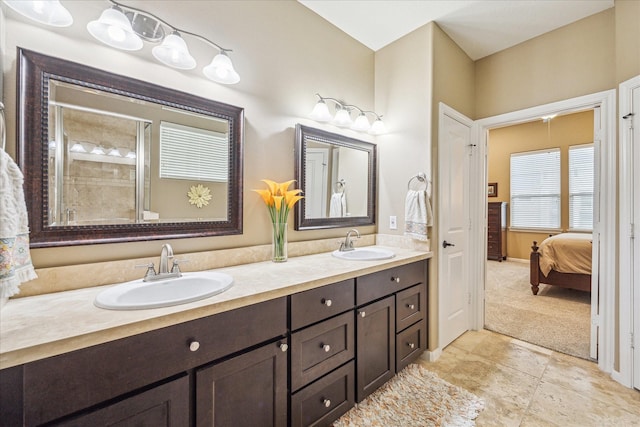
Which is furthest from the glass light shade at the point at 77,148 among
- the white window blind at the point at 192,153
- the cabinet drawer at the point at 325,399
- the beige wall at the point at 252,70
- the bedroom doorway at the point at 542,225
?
the bedroom doorway at the point at 542,225

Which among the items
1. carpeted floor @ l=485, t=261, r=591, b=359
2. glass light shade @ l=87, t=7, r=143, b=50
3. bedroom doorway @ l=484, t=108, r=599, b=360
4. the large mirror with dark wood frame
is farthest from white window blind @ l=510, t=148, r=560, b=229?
glass light shade @ l=87, t=7, r=143, b=50

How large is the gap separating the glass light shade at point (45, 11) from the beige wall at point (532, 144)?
4.95 metres

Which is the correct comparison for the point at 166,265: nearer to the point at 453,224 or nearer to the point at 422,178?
the point at 422,178

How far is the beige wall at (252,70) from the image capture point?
3.90ft

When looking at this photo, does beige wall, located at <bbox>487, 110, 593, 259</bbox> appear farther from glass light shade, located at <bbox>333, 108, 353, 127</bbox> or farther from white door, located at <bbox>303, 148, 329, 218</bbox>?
white door, located at <bbox>303, 148, 329, 218</bbox>

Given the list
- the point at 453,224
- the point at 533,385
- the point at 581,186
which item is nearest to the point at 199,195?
the point at 453,224

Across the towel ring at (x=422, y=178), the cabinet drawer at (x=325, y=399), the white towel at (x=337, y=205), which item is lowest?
the cabinet drawer at (x=325, y=399)

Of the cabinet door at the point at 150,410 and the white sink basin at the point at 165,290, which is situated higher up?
the white sink basin at the point at 165,290

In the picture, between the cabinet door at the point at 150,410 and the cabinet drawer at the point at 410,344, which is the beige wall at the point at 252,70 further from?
the cabinet drawer at the point at 410,344

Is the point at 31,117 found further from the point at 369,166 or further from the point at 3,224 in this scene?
the point at 369,166

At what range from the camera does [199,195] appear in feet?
5.16

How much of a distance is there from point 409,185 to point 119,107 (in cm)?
207

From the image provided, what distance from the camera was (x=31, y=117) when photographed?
1110mm

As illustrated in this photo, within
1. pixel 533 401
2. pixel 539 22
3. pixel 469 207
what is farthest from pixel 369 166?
pixel 533 401
